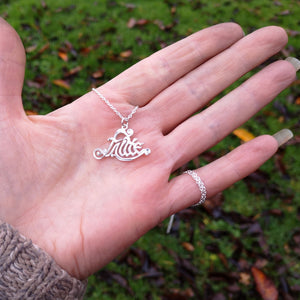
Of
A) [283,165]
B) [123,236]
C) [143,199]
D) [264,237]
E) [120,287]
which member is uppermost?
[143,199]

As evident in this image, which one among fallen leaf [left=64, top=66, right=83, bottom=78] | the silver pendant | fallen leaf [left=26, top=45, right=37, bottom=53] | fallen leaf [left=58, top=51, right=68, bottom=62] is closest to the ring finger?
the silver pendant

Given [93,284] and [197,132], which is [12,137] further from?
[93,284]

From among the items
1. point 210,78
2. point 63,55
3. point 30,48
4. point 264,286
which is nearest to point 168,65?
point 210,78

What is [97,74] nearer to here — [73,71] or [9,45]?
[73,71]

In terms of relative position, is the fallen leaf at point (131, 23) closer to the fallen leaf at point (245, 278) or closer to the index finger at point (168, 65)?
the index finger at point (168, 65)

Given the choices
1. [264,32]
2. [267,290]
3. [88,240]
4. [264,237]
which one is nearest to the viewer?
[88,240]

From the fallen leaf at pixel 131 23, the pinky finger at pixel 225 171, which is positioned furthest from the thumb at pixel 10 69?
the fallen leaf at pixel 131 23

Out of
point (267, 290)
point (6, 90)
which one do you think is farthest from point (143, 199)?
point (267, 290)
